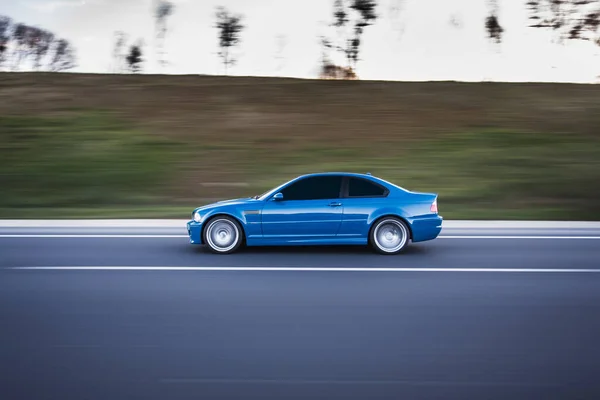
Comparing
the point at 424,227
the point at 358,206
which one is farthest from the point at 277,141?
the point at 424,227

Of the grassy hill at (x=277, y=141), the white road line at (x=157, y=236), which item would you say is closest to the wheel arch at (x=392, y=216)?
the white road line at (x=157, y=236)

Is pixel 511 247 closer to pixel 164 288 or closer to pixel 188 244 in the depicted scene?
pixel 188 244

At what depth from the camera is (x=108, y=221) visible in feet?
45.9

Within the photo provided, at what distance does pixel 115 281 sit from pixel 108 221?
6.54 meters

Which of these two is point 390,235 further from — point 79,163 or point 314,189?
point 79,163

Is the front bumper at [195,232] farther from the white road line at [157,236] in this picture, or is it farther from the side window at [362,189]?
the side window at [362,189]

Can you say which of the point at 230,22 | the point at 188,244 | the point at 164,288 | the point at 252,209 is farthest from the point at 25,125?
the point at 164,288

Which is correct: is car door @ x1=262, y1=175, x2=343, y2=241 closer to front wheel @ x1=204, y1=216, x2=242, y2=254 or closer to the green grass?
front wheel @ x1=204, y1=216, x2=242, y2=254

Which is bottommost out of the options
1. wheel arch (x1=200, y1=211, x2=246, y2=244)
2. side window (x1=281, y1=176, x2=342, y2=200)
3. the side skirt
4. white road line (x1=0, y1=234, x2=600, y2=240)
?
white road line (x1=0, y1=234, x2=600, y2=240)

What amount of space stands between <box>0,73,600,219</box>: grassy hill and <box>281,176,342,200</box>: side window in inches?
259

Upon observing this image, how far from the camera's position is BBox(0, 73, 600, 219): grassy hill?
56.9ft

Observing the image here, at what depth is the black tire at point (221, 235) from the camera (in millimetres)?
9703

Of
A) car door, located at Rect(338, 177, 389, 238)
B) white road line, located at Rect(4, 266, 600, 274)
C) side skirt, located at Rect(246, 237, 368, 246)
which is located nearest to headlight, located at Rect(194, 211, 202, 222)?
side skirt, located at Rect(246, 237, 368, 246)

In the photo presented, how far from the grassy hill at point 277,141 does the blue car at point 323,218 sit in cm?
610
